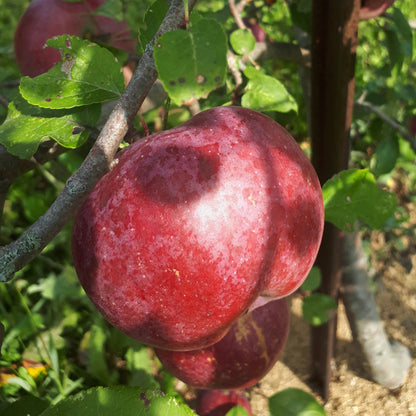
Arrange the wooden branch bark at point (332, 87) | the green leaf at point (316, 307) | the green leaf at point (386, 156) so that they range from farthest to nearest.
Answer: the green leaf at point (386, 156) → the green leaf at point (316, 307) → the wooden branch bark at point (332, 87)

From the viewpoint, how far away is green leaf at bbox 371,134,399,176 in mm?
1126

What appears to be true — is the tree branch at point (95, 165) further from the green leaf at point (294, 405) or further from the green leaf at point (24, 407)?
the green leaf at point (294, 405)

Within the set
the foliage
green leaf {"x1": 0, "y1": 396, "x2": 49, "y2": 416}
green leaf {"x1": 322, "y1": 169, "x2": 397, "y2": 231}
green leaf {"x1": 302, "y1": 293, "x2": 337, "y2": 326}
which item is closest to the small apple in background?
the foliage

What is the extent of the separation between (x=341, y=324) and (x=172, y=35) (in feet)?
5.03

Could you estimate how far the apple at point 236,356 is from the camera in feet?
2.30

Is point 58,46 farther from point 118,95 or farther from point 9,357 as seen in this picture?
point 9,357

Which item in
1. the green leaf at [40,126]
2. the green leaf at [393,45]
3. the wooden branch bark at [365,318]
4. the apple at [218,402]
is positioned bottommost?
the wooden branch bark at [365,318]

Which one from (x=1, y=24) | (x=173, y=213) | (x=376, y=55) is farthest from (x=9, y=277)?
(x=1, y=24)

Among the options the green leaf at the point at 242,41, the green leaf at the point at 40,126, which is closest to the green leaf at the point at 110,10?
the green leaf at the point at 242,41

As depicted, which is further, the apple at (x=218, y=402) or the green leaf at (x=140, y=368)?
the green leaf at (x=140, y=368)

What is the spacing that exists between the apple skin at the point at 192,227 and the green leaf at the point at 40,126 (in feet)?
0.25

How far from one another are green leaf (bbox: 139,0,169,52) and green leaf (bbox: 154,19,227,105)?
7.2 inches

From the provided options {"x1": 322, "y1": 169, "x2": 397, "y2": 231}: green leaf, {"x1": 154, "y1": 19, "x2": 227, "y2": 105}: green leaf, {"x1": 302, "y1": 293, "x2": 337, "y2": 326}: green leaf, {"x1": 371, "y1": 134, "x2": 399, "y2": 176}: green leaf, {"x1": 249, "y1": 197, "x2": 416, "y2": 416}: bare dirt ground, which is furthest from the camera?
{"x1": 249, "y1": 197, "x2": 416, "y2": 416}: bare dirt ground

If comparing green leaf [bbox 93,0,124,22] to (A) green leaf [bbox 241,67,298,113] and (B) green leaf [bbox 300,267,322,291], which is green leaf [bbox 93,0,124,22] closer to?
(A) green leaf [bbox 241,67,298,113]
